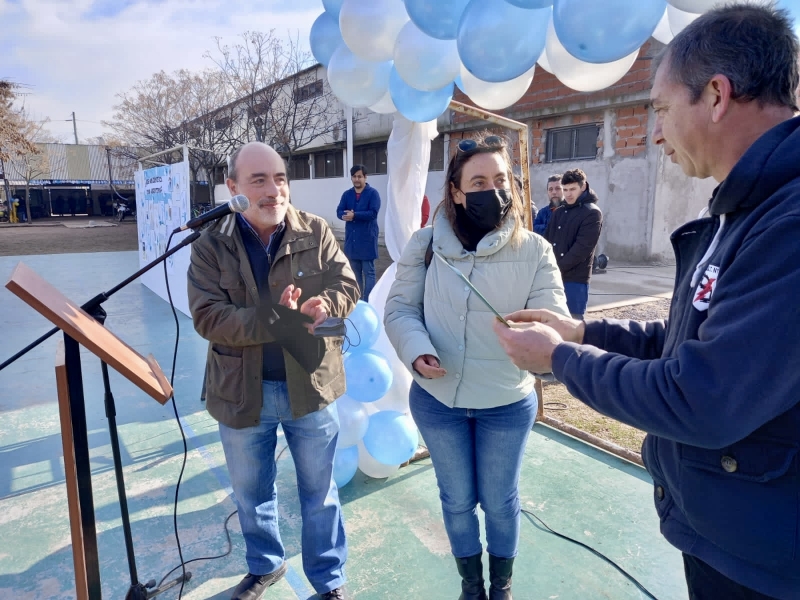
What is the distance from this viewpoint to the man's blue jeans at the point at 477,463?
6.34 ft

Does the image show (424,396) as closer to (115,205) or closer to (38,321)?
(38,321)

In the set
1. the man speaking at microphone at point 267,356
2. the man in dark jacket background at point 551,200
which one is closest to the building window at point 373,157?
the man in dark jacket background at point 551,200

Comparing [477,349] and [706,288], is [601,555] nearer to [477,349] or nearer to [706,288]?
[477,349]

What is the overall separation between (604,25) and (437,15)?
2.31 feet

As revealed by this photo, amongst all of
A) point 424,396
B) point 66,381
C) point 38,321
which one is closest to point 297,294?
point 424,396

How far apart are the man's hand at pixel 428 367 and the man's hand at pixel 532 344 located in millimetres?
556

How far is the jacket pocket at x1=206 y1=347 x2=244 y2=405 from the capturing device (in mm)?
1948

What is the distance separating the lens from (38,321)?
272 inches

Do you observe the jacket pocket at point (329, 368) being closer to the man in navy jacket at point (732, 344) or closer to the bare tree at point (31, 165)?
the man in navy jacket at point (732, 344)

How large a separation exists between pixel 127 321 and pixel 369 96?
17.9ft

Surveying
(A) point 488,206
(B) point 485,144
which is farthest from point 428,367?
(B) point 485,144

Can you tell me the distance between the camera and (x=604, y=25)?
1.99 m

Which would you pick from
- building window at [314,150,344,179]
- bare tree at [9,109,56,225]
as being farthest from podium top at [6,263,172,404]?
bare tree at [9,109,56,225]

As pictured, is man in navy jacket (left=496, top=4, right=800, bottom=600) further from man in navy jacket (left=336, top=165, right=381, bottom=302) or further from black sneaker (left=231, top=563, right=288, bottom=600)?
man in navy jacket (left=336, top=165, right=381, bottom=302)
